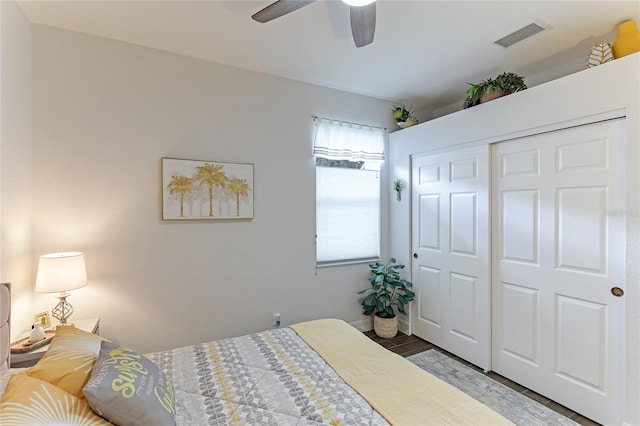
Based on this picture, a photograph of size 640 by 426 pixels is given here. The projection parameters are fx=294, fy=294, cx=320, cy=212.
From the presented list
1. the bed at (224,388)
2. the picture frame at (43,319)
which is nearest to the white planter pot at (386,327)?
the bed at (224,388)

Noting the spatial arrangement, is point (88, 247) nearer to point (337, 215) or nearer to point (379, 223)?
point (337, 215)

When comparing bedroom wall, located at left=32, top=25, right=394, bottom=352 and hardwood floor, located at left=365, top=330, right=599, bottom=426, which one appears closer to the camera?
hardwood floor, located at left=365, top=330, right=599, bottom=426

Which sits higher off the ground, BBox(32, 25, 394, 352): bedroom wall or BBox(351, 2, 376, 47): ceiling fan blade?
BBox(351, 2, 376, 47): ceiling fan blade

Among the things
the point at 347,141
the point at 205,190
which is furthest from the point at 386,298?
the point at 205,190

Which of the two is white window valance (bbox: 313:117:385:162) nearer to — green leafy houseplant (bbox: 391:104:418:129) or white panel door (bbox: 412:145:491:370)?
green leafy houseplant (bbox: 391:104:418:129)

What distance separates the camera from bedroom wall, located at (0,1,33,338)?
1.73 metres

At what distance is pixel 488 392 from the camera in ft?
7.52

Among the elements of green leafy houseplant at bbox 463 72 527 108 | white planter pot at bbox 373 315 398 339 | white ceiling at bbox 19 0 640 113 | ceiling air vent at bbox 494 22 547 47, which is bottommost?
white planter pot at bbox 373 315 398 339

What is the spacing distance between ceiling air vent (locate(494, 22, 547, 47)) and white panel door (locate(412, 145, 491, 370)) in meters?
0.82

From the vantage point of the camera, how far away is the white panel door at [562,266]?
190cm

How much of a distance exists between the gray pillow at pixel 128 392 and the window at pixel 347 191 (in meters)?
2.10

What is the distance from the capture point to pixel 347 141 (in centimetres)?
329

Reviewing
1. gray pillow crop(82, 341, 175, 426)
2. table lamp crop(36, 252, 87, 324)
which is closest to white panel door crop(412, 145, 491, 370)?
gray pillow crop(82, 341, 175, 426)

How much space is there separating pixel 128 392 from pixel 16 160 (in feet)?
5.83
